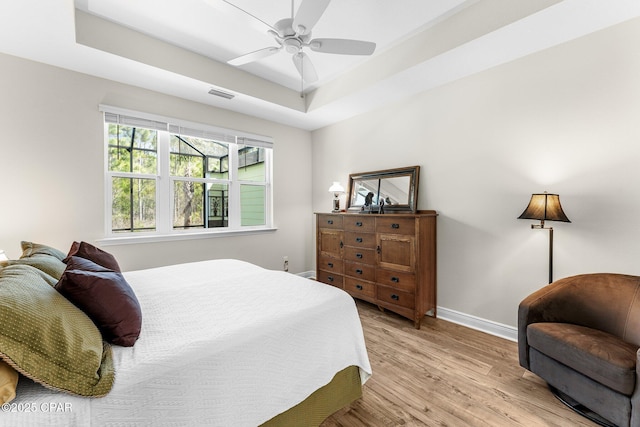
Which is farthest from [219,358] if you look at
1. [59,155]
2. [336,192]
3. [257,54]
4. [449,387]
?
[336,192]

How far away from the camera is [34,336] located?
2.72 ft

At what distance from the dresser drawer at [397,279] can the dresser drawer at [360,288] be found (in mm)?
161

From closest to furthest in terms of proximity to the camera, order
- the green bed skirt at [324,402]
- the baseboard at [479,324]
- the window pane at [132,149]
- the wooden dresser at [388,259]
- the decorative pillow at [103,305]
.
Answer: the decorative pillow at [103,305], the green bed skirt at [324,402], the baseboard at [479,324], the wooden dresser at [388,259], the window pane at [132,149]

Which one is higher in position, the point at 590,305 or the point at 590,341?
the point at 590,305

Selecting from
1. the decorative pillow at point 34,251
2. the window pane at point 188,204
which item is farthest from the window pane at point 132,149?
the decorative pillow at point 34,251

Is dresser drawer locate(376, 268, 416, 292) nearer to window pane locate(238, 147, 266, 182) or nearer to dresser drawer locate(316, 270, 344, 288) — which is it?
dresser drawer locate(316, 270, 344, 288)

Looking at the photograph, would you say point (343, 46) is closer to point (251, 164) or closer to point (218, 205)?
point (251, 164)

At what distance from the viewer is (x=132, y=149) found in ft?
10.3

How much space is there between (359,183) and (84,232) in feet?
10.5

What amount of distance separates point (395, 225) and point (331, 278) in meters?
1.27

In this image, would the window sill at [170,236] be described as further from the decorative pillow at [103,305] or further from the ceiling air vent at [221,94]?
the decorative pillow at [103,305]

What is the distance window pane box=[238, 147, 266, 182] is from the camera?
13.2 feet

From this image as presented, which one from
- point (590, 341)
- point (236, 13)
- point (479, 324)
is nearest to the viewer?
point (590, 341)

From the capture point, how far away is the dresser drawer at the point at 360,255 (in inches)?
126
